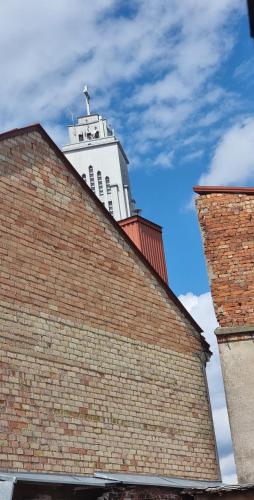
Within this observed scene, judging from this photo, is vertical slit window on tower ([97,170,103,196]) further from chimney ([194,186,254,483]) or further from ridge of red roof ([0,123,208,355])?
chimney ([194,186,254,483])

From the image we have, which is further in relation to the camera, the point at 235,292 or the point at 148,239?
the point at 148,239

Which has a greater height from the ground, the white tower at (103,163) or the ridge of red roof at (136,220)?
the white tower at (103,163)

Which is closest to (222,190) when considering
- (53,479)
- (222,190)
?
(222,190)

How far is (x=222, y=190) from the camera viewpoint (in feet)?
37.0

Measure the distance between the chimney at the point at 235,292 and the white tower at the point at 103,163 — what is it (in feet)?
181

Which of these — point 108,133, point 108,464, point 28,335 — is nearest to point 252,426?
point 108,464


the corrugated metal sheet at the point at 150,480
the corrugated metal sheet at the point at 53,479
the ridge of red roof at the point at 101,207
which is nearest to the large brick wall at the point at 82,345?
the ridge of red roof at the point at 101,207

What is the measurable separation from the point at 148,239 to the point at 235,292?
461 cm

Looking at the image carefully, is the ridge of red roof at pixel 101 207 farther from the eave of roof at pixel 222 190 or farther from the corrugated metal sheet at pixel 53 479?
the corrugated metal sheet at pixel 53 479

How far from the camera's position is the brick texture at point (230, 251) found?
1024 cm

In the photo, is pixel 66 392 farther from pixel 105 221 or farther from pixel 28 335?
pixel 105 221

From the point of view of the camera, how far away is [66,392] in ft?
29.4

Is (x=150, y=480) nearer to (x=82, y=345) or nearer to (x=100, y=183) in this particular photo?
(x=82, y=345)

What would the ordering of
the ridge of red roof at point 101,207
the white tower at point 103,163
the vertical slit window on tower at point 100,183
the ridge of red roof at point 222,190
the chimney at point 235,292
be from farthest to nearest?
1. the vertical slit window on tower at point 100,183
2. the white tower at point 103,163
3. the ridge of red roof at point 222,190
4. the ridge of red roof at point 101,207
5. the chimney at point 235,292
